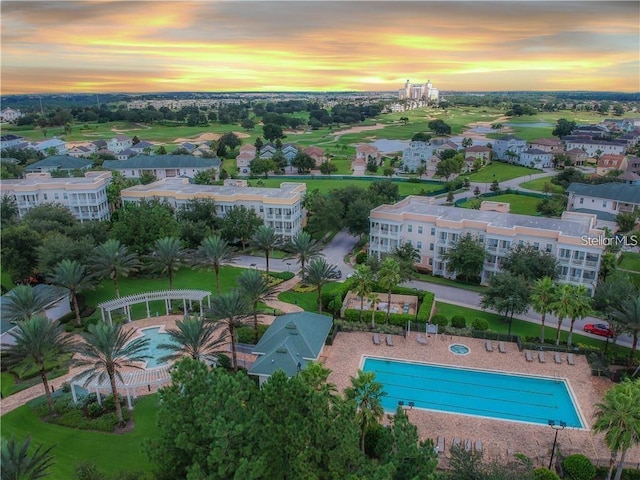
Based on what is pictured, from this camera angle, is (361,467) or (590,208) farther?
(590,208)

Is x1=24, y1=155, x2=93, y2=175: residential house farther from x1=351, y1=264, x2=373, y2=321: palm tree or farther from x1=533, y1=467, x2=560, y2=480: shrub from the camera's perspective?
x1=533, y1=467, x2=560, y2=480: shrub

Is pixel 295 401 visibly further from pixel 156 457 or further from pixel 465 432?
pixel 465 432

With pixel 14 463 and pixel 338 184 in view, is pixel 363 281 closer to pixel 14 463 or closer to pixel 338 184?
pixel 14 463

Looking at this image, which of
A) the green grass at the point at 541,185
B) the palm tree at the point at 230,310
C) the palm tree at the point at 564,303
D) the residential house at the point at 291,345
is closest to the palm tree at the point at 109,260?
the palm tree at the point at 230,310

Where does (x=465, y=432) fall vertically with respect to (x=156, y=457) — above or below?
below

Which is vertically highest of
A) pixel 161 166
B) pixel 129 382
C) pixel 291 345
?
pixel 161 166

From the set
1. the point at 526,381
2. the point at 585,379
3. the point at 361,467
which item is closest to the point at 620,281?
the point at 585,379

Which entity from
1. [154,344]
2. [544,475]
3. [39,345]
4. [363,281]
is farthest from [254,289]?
[544,475]
